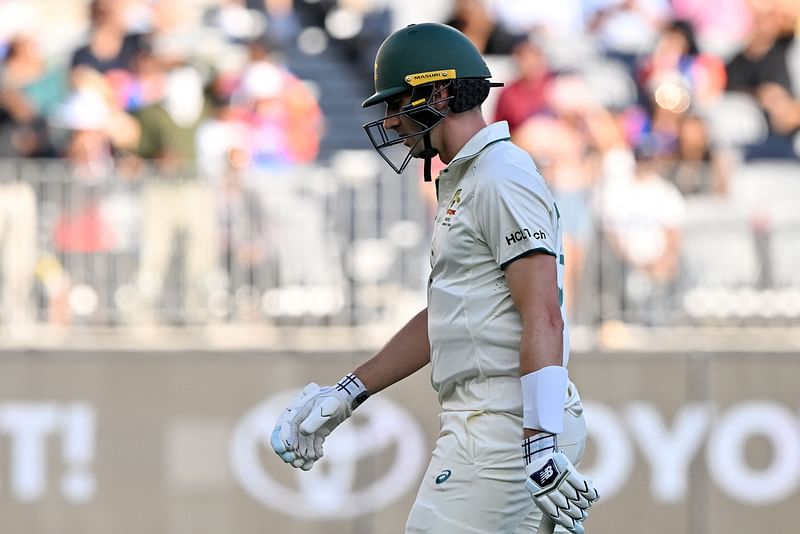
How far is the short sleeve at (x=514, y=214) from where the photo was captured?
411 centimetres

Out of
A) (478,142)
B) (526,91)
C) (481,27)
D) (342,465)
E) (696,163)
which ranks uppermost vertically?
(481,27)

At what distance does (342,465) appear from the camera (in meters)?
9.45

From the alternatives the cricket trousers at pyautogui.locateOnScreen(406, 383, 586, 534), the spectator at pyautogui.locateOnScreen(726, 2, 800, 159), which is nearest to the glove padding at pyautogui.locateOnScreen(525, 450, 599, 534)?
the cricket trousers at pyautogui.locateOnScreen(406, 383, 586, 534)

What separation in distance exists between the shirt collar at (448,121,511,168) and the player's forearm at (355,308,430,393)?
612 millimetres

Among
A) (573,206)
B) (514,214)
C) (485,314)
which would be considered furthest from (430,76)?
(573,206)

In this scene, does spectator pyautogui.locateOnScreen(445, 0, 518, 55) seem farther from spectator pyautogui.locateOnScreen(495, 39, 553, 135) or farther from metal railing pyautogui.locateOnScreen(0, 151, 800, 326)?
metal railing pyautogui.locateOnScreen(0, 151, 800, 326)

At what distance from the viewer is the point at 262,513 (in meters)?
9.54

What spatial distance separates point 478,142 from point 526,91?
6.55 m

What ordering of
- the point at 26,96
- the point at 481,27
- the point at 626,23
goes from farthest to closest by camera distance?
the point at 626,23 → the point at 481,27 → the point at 26,96

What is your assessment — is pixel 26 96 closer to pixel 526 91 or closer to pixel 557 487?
pixel 526 91

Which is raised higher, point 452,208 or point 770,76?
point 770,76

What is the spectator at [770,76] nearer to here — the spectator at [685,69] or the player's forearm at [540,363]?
the spectator at [685,69]

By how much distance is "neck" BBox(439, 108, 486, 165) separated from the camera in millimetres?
4418

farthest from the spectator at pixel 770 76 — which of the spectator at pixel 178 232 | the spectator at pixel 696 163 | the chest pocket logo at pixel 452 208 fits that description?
the chest pocket logo at pixel 452 208
